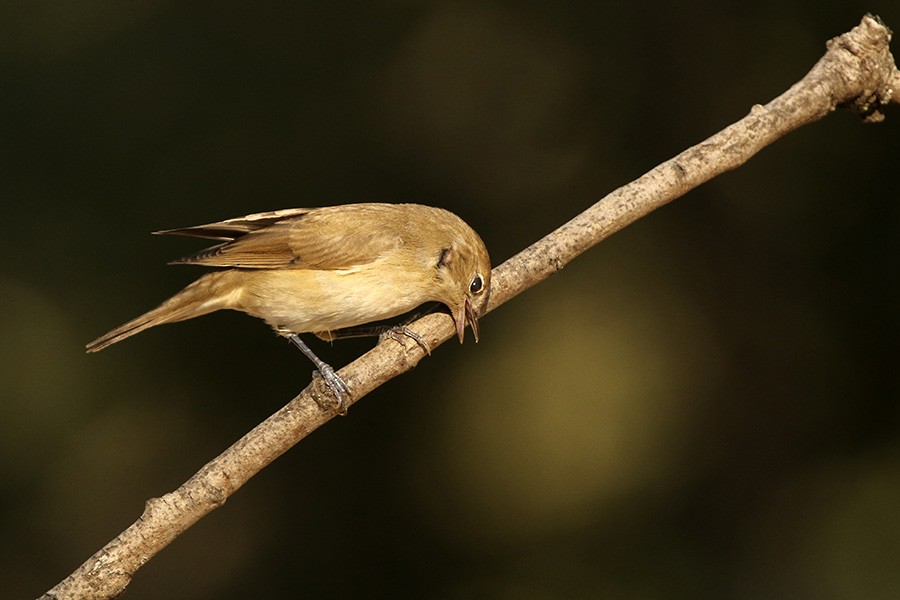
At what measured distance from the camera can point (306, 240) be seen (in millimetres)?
3855

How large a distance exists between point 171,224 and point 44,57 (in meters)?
0.98

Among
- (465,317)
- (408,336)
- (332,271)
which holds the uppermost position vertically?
(332,271)

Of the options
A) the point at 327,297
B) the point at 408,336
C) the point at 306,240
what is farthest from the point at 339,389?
the point at 306,240

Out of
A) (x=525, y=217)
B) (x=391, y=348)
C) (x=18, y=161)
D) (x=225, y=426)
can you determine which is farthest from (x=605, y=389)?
(x=18, y=161)

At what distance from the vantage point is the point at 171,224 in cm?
500

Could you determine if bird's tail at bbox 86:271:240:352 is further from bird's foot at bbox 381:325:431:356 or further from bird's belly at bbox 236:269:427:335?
bird's foot at bbox 381:325:431:356

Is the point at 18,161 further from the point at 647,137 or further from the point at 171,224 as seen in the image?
the point at 647,137

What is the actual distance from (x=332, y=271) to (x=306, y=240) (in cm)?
17

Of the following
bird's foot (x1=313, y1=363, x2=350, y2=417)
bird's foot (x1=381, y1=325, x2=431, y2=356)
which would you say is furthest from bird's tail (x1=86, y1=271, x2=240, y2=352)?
bird's foot (x1=313, y1=363, x2=350, y2=417)

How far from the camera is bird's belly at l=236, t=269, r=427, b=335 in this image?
12.1ft

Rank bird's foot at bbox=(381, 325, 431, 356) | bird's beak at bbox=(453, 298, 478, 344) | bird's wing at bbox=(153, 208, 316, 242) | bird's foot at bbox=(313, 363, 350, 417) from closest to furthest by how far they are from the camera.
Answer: bird's foot at bbox=(313, 363, 350, 417) → bird's foot at bbox=(381, 325, 431, 356) → bird's beak at bbox=(453, 298, 478, 344) → bird's wing at bbox=(153, 208, 316, 242)

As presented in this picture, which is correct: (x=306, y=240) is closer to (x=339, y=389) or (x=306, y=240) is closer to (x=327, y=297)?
(x=327, y=297)

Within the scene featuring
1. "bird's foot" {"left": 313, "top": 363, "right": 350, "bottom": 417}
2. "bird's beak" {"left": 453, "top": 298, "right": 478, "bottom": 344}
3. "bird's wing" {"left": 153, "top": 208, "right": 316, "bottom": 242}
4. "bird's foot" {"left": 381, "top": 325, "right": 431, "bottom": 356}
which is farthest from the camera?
"bird's wing" {"left": 153, "top": 208, "right": 316, "bottom": 242}

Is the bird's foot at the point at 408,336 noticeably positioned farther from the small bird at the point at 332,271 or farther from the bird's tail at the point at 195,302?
the bird's tail at the point at 195,302
